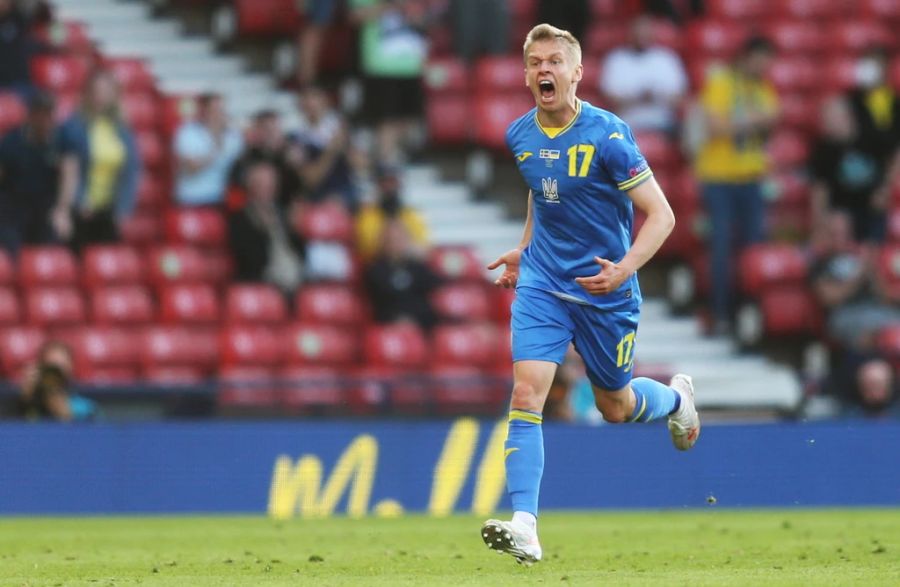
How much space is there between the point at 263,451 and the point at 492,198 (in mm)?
5891

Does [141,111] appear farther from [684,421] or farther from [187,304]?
[684,421]

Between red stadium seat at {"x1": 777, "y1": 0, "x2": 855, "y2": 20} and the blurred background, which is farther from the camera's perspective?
red stadium seat at {"x1": 777, "y1": 0, "x2": 855, "y2": 20}

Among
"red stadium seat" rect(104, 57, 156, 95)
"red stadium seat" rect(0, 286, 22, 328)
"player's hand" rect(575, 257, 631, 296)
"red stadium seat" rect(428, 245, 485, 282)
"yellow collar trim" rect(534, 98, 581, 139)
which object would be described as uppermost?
"yellow collar trim" rect(534, 98, 581, 139)

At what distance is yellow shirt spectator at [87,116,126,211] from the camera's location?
1659 cm

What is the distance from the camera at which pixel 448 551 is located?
420 inches

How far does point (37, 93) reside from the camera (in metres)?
17.0

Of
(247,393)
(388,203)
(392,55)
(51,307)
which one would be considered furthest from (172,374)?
(392,55)

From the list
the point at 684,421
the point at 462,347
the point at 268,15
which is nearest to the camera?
the point at 684,421

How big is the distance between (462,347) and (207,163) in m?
3.01

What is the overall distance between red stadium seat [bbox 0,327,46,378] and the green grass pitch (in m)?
1.60

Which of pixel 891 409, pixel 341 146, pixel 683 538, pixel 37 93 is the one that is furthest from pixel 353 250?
pixel 683 538

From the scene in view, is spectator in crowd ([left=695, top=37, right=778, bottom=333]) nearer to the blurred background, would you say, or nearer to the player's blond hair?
the blurred background

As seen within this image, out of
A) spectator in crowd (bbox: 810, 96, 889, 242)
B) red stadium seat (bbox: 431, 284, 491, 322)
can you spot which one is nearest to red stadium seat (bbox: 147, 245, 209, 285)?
red stadium seat (bbox: 431, 284, 491, 322)

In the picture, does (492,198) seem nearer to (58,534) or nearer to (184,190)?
(184,190)
